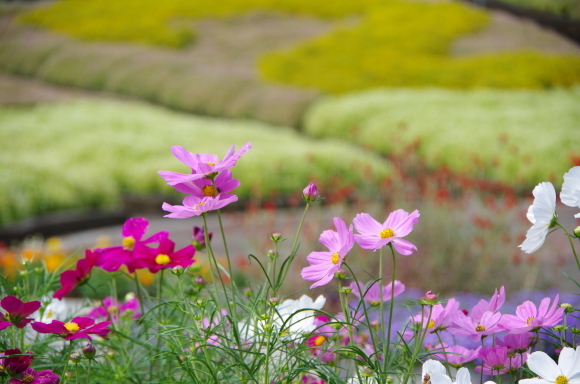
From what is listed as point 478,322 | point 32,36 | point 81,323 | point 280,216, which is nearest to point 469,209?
point 280,216

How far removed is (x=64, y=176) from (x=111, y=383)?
12.2ft

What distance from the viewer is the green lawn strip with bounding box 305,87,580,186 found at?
10.9 feet

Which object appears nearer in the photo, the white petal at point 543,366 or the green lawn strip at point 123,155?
the white petal at point 543,366

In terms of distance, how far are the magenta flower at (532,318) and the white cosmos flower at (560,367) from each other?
0.23ft

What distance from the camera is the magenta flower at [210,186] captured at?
62 cm

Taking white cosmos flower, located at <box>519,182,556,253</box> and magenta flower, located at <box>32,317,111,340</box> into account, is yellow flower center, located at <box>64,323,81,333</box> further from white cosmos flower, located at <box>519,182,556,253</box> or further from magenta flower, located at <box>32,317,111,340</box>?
white cosmos flower, located at <box>519,182,556,253</box>

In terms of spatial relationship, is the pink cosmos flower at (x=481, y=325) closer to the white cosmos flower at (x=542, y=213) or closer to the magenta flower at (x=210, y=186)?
the white cosmos flower at (x=542, y=213)

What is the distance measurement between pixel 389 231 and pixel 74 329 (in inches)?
13.4

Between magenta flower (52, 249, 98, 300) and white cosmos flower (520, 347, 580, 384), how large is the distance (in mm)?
503

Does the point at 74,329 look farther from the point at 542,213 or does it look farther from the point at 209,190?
the point at 542,213

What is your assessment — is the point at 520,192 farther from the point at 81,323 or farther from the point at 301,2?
the point at 81,323

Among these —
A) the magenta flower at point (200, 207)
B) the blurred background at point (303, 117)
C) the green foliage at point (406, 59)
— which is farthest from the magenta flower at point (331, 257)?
the green foliage at point (406, 59)

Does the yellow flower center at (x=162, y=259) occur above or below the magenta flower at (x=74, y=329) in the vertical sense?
above

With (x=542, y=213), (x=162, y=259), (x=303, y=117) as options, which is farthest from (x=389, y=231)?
(x=303, y=117)
